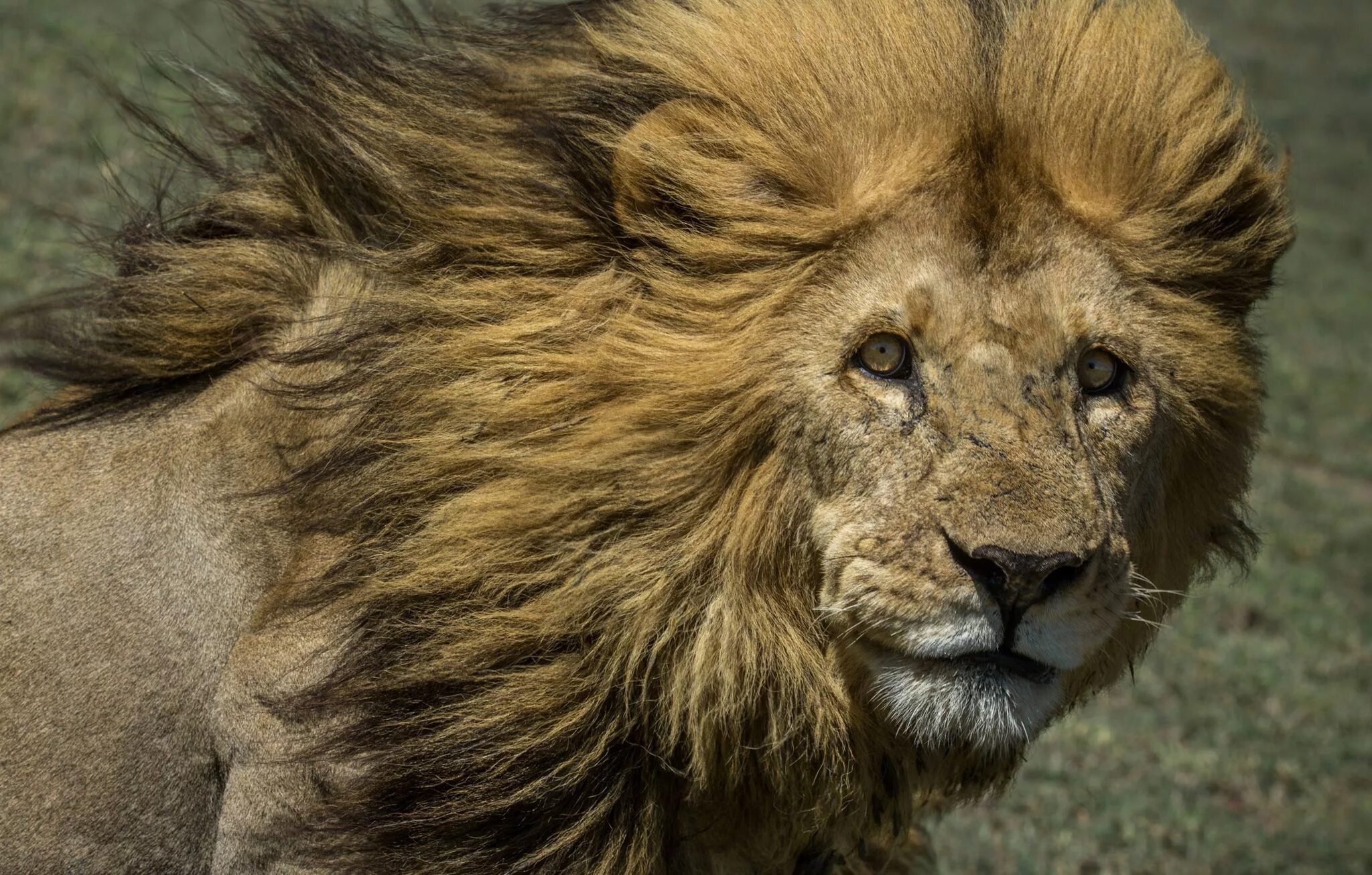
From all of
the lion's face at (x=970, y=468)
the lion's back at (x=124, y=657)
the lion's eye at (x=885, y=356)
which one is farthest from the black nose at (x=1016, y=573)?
A: the lion's back at (x=124, y=657)

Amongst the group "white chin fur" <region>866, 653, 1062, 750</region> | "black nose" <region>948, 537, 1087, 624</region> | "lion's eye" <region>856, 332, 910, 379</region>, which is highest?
"lion's eye" <region>856, 332, 910, 379</region>

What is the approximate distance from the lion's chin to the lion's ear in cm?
89

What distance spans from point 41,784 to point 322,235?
4.07 ft

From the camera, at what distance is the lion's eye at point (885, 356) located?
9.04ft

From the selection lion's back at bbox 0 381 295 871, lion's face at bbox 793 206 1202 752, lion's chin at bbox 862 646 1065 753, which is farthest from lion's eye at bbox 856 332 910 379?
lion's back at bbox 0 381 295 871

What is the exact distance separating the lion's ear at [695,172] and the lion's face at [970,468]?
0.75 ft

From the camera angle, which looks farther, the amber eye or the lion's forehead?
the amber eye

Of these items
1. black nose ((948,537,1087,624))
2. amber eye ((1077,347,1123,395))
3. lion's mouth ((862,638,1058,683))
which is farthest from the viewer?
amber eye ((1077,347,1123,395))

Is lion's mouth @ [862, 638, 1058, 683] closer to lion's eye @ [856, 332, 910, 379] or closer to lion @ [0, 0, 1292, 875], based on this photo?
lion @ [0, 0, 1292, 875]

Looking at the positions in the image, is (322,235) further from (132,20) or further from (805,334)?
(132,20)

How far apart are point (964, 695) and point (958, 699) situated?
1 cm

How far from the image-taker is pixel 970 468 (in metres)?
2.62

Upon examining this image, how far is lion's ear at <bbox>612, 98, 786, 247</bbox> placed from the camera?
281 cm

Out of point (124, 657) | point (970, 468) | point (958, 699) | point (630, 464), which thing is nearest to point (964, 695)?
point (958, 699)
